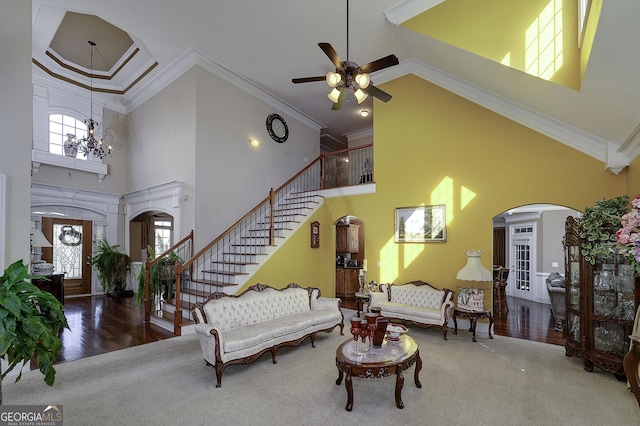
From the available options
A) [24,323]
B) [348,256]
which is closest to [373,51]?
[348,256]

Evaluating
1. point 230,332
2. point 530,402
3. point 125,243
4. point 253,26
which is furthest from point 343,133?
point 530,402

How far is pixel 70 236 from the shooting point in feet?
28.6

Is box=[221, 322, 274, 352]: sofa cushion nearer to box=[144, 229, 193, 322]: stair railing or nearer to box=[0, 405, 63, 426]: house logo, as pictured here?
box=[0, 405, 63, 426]: house logo

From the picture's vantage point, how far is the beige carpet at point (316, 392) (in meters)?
2.97

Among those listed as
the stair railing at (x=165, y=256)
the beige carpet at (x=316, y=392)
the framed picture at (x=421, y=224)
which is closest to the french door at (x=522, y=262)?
the framed picture at (x=421, y=224)

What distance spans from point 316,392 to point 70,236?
343 inches

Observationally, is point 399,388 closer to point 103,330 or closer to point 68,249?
point 103,330

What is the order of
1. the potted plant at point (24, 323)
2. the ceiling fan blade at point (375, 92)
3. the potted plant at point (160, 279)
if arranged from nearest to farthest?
the potted plant at point (24, 323) → the ceiling fan blade at point (375, 92) → the potted plant at point (160, 279)

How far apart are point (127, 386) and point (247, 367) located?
1348 mm

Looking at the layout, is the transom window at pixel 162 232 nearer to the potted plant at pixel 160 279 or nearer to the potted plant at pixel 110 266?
the potted plant at pixel 110 266

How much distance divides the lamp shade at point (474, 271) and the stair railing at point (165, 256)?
559cm

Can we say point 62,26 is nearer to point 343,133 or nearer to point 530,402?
point 343,133

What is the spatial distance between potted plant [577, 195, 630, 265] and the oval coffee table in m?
2.65

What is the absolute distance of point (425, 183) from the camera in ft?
21.9
